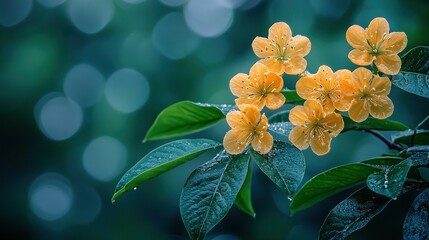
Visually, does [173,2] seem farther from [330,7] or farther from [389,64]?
[389,64]

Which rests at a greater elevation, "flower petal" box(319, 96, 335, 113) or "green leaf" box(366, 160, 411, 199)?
"flower petal" box(319, 96, 335, 113)

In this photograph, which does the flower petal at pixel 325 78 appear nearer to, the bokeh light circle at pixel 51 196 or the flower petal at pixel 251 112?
the flower petal at pixel 251 112

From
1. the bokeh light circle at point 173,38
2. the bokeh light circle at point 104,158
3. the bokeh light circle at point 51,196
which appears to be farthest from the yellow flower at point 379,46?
the bokeh light circle at point 51,196

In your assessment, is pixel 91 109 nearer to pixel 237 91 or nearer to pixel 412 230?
pixel 237 91

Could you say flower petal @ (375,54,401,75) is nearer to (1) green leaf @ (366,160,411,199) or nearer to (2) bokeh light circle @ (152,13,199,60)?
(1) green leaf @ (366,160,411,199)

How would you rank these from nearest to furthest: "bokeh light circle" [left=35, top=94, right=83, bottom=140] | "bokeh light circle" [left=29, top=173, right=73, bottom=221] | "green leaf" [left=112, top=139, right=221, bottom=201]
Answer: "green leaf" [left=112, top=139, right=221, bottom=201], "bokeh light circle" [left=35, top=94, right=83, bottom=140], "bokeh light circle" [left=29, top=173, right=73, bottom=221]

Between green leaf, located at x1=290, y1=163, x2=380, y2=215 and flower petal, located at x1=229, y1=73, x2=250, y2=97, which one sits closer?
green leaf, located at x1=290, y1=163, x2=380, y2=215

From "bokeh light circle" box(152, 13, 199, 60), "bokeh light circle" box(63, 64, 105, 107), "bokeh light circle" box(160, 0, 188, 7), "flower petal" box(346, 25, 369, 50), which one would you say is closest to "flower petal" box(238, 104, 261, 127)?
"flower petal" box(346, 25, 369, 50)
